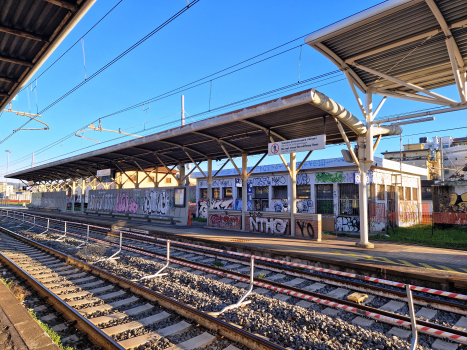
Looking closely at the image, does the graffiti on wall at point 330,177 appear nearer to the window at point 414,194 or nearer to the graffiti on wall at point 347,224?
the graffiti on wall at point 347,224

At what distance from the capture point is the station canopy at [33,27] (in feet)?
19.9

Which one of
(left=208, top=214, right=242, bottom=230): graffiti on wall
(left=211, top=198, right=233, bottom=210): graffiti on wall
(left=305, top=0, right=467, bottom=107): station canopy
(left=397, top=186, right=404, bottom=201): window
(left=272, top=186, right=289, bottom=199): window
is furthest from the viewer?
(left=211, top=198, right=233, bottom=210): graffiti on wall

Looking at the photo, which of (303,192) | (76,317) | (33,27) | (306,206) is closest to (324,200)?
(306,206)

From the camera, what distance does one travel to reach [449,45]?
934cm

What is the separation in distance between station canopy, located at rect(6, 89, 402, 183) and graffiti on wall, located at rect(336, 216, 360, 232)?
305 inches

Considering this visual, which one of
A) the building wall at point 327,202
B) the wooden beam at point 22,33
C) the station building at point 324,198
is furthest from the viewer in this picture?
the building wall at point 327,202

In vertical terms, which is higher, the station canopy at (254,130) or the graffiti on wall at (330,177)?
the station canopy at (254,130)

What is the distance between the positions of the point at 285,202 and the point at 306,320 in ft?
71.4

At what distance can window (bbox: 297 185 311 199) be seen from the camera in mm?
25188

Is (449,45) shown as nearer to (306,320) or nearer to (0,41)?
(306,320)

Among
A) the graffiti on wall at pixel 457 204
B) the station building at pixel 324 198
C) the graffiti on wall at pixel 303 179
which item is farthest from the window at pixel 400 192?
the graffiti on wall at pixel 303 179

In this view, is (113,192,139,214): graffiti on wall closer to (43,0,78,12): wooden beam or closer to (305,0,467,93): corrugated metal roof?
(305,0,467,93): corrugated metal roof

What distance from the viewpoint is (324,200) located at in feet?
78.6

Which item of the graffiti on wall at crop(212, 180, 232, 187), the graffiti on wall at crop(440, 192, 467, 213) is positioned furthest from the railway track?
the graffiti on wall at crop(212, 180, 232, 187)
